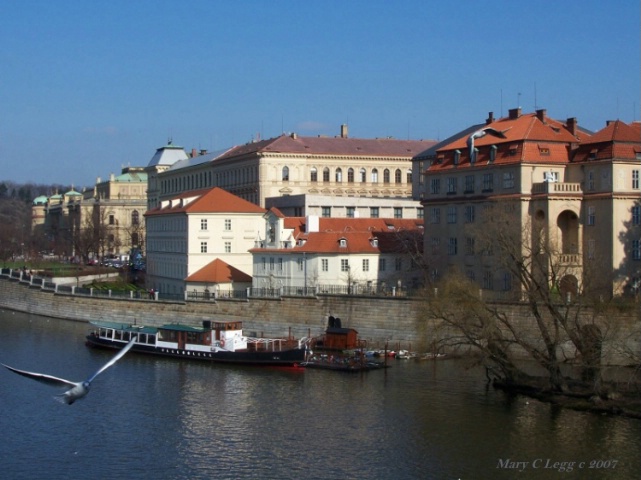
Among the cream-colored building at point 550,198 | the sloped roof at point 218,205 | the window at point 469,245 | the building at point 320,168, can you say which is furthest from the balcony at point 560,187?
the building at point 320,168

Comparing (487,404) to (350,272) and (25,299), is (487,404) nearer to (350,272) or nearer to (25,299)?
(350,272)

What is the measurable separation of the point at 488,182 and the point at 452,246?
5.07 m

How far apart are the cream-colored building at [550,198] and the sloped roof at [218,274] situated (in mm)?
15260

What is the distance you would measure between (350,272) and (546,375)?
22.4m

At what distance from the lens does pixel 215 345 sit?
62.0 m

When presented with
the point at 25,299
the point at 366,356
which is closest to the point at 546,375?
the point at 366,356

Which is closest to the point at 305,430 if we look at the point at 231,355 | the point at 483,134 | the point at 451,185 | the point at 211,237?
the point at 231,355

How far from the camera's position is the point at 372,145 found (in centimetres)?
11888

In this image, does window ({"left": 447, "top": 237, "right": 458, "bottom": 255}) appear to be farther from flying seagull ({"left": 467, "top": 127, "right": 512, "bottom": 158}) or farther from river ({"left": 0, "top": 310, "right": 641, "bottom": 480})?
river ({"left": 0, "top": 310, "right": 641, "bottom": 480})

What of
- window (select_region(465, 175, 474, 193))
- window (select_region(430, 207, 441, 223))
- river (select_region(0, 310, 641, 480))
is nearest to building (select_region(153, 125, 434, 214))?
window (select_region(430, 207, 441, 223))

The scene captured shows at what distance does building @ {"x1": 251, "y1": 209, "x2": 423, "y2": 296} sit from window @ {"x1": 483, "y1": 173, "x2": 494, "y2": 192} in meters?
7.17

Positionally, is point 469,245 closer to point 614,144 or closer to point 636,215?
point 636,215

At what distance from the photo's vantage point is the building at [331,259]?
235 feet

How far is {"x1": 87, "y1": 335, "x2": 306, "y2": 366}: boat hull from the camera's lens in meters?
58.4
